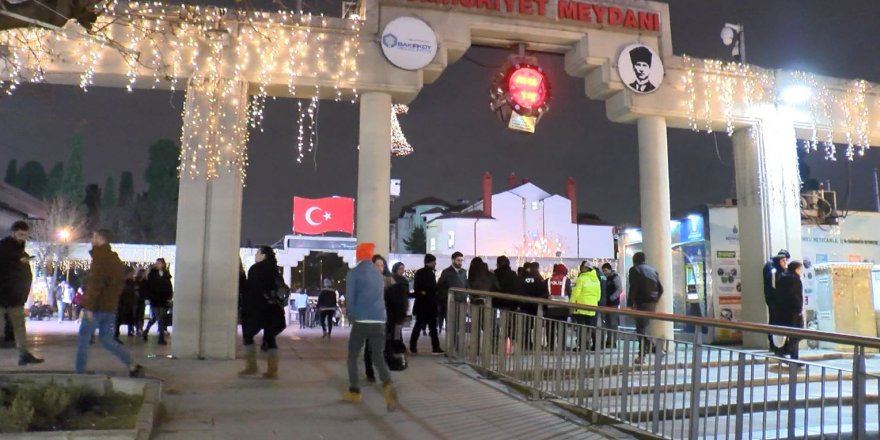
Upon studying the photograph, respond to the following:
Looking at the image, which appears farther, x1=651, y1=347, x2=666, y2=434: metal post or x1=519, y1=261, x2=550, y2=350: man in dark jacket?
x1=519, y1=261, x2=550, y2=350: man in dark jacket

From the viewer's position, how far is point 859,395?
4438 mm

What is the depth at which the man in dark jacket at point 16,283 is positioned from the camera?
8.62m

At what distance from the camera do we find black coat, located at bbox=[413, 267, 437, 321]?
36.6 ft

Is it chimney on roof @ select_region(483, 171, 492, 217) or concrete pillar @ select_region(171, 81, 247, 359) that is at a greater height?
chimney on roof @ select_region(483, 171, 492, 217)

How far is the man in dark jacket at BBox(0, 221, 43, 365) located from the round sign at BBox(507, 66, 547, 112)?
27.0 feet

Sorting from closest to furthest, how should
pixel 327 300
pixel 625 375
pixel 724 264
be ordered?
pixel 625 375, pixel 327 300, pixel 724 264

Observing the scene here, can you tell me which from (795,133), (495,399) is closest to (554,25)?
(795,133)

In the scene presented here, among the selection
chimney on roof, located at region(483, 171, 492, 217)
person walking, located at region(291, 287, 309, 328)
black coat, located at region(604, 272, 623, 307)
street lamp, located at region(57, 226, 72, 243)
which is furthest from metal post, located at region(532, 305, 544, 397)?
chimney on roof, located at region(483, 171, 492, 217)

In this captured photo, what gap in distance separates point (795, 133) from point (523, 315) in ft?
29.1

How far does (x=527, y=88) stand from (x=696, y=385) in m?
8.27

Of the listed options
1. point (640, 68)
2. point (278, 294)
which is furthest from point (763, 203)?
point (278, 294)

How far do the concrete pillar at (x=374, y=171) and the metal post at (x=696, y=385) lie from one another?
6.12 m

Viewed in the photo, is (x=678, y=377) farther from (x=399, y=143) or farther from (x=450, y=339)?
(x=399, y=143)

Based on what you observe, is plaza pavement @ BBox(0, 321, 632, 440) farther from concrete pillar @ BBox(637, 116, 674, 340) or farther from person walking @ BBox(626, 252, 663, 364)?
concrete pillar @ BBox(637, 116, 674, 340)
